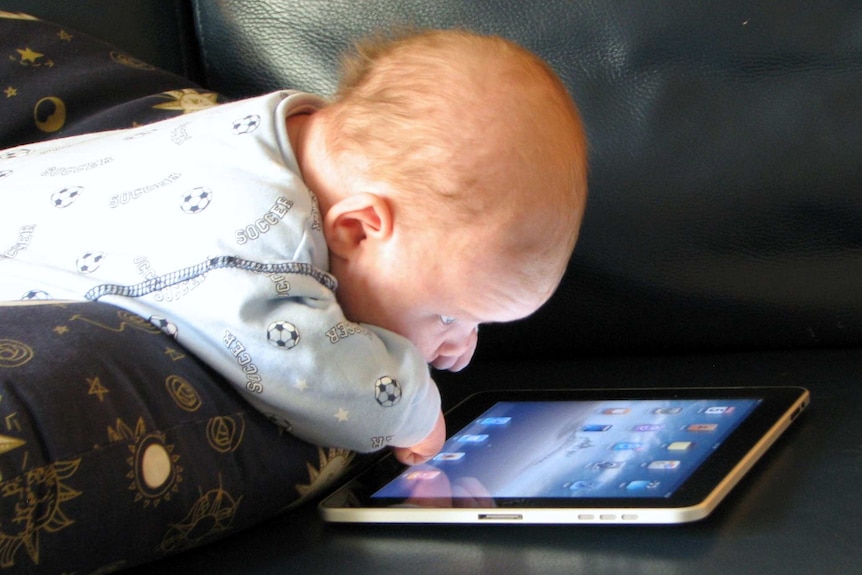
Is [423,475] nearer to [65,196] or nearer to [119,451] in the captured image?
[119,451]

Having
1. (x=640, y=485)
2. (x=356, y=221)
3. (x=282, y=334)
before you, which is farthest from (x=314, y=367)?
(x=640, y=485)

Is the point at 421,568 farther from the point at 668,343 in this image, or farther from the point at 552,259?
the point at 668,343

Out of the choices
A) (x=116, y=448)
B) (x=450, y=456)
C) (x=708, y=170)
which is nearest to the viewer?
(x=116, y=448)

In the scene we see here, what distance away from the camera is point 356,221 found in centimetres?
85

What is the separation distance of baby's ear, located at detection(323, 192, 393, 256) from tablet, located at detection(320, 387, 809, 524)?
18 centimetres

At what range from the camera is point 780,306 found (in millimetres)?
1100

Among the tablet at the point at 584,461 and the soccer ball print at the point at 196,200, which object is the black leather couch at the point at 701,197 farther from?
the soccer ball print at the point at 196,200

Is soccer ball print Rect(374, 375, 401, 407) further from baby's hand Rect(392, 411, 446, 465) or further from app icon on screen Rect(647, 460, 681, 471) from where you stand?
app icon on screen Rect(647, 460, 681, 471)

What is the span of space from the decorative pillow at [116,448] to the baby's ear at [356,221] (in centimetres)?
15

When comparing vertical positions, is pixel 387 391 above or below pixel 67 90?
below

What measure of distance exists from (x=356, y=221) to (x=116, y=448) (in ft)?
0.88

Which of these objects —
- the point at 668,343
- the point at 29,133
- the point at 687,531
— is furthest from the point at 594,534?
the point at 29,133

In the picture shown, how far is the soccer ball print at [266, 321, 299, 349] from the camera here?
758 millimetres

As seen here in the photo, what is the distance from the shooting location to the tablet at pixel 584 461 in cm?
73
